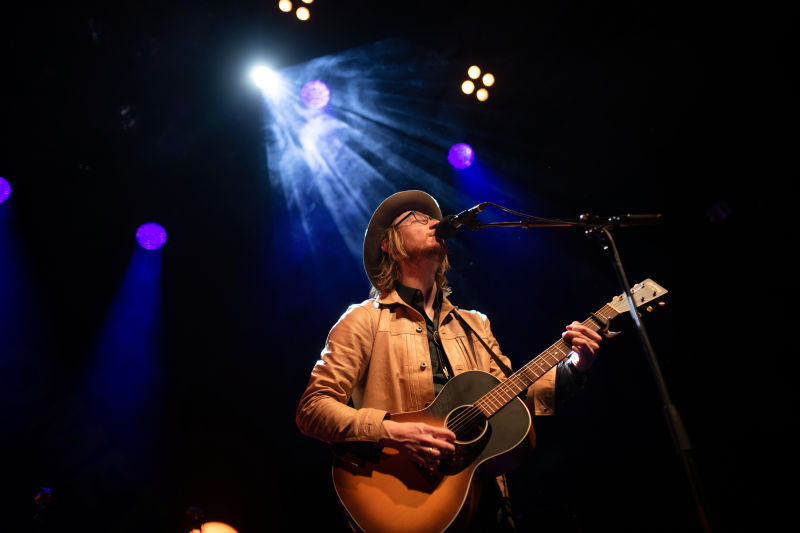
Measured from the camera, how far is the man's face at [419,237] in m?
3.80

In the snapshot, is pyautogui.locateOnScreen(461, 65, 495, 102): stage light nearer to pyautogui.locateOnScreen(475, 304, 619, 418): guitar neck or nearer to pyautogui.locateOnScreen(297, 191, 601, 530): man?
pyautogui.locateOnScreen(297, 191, 601, 530): man

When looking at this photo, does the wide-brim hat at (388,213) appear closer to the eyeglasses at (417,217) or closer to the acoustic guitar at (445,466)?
the eyeglasses at (417,217)

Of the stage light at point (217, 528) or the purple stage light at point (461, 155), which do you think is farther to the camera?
the purple stage light at point (461, 155)

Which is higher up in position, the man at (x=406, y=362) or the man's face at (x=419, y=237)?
the man's face at (x=419, y=237)

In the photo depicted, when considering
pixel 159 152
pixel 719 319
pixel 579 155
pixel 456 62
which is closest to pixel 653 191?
pixel 579 155

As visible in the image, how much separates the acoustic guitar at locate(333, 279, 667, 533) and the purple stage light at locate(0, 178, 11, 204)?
6.13 m

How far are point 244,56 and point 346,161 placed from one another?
204cm

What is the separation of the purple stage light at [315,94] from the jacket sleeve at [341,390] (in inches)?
166

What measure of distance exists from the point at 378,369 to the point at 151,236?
5027 millimetres

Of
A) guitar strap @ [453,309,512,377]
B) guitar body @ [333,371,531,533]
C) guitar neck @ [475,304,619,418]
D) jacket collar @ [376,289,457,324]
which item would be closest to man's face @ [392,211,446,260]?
jacket collar @ [376,289,457,324]

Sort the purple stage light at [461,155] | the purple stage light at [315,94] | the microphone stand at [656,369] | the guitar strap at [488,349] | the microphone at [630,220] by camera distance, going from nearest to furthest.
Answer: the microphone stand at [656,369] → the microphone at [630,220] → the guitar strap at [488,349] → the purple stage light at [315,94] → the purple stage light at [461,155]

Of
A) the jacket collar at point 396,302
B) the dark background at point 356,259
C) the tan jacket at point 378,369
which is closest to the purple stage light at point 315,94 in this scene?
the dark background at point 356,259

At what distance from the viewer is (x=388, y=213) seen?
4.25 m

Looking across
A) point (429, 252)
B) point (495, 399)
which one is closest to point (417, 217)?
point (429, 252)
